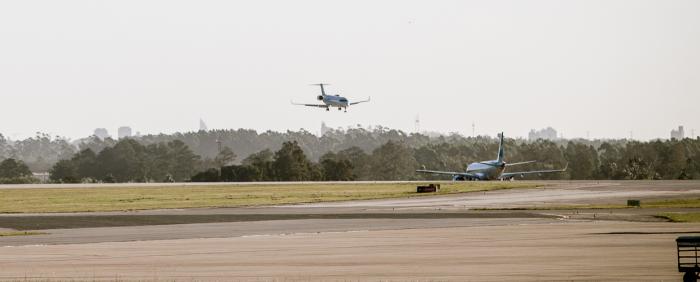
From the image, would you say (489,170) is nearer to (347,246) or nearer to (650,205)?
(650,205)

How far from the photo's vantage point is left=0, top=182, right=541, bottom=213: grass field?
101 m

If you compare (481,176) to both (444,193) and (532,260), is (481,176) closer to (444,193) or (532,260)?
(444,193)

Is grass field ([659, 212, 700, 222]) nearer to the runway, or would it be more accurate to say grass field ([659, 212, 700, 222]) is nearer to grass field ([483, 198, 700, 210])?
the runway

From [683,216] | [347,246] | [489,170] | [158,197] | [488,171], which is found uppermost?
[489,170]

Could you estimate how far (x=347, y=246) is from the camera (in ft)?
172

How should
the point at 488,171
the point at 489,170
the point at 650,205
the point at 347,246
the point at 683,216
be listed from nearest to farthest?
the point at 347,246
the point at 683,216
the point at 650,205
the point at 489,170
the point at 488,171

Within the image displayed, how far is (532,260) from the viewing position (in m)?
42.8

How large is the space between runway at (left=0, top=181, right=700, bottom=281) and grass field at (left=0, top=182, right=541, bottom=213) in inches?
449

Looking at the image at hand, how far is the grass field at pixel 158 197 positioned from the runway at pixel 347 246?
1141cm

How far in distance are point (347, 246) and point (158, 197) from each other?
68.2 meters

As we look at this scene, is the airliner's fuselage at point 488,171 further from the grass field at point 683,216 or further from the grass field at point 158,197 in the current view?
the grass field at point 683,216

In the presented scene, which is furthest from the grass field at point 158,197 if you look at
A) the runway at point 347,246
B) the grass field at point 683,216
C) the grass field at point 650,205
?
the grass field at point 683,216

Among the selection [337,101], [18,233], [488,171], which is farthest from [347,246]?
[488,171]

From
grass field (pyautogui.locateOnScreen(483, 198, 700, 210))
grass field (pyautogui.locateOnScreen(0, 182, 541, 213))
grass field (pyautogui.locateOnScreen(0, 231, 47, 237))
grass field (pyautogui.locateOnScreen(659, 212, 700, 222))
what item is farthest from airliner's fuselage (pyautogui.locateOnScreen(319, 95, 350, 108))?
grass field (pyautogui.locateOnScreen(0, 231, 47, 237))
